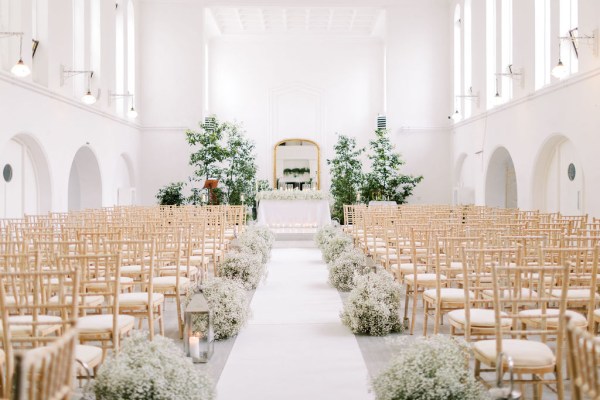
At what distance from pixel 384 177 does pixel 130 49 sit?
8790 millimetres

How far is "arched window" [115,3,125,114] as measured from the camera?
1800 cm

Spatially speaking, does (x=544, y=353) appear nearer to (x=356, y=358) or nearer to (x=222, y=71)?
(x=356, y=358)

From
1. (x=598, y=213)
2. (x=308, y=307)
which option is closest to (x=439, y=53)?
(x=598, y=213)

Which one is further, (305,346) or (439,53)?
(439,53)

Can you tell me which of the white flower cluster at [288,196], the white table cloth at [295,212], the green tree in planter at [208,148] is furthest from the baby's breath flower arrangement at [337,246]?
the green tree in planter at [208,148]

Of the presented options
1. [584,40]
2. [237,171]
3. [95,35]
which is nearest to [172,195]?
[237,171]

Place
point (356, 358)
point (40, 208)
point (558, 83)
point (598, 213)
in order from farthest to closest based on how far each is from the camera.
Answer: point (40, 208) → point (558, 83) → point (598, 213) → point (356, 358)

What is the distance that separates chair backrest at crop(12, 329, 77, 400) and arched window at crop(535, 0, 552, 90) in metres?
12.9

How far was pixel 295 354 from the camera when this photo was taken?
508 cm

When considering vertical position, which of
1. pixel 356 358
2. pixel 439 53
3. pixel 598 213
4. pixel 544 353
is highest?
pixel 439 53

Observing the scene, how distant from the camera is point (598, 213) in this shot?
10.5m

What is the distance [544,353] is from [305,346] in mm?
2414

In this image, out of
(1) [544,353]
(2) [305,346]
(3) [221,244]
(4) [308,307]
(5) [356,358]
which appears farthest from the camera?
(3) [221,244]

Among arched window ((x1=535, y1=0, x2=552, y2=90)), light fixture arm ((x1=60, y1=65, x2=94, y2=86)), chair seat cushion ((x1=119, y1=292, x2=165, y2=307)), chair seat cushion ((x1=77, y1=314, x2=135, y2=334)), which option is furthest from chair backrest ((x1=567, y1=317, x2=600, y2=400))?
light fixture arm ((x1=60, y1=65, x2=94, y2=86))
